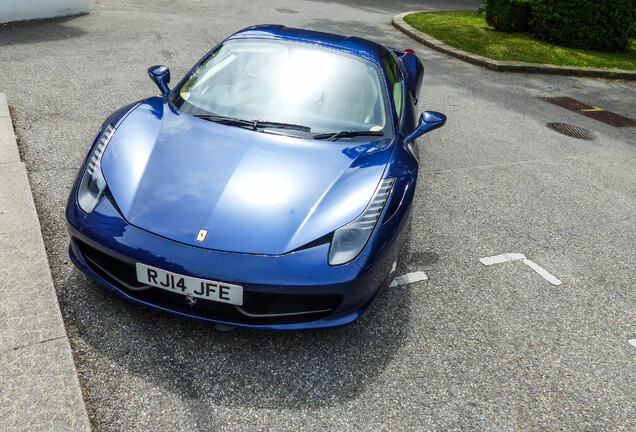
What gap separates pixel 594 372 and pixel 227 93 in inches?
105

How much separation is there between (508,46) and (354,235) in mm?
9606

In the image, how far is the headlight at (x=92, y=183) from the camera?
9.02 feet

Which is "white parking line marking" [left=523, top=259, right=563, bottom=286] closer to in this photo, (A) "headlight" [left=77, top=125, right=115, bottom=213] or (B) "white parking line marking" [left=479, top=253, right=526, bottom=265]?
(B) "white parking line marking" [left=479, top=253, right=526, bottom=265]

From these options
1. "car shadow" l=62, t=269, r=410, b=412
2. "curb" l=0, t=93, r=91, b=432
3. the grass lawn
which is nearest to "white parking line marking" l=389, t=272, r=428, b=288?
"car shadow" l=62, t=269, r=410, b=412

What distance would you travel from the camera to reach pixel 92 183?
9.34 feet

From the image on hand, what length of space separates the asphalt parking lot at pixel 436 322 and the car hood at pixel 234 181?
541 mm

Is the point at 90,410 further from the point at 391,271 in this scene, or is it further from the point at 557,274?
the point at 557,274

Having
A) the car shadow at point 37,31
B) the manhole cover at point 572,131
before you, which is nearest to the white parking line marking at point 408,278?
the manhole cover at point 572,131

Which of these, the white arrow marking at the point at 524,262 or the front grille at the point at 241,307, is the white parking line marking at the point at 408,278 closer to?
the white arrow marking at the point at 524,262

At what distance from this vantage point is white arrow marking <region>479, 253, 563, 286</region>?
366 centimetres

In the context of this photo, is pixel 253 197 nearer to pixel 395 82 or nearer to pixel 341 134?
pixel 341 134

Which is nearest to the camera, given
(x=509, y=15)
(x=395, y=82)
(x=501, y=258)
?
(x=501, y=258)

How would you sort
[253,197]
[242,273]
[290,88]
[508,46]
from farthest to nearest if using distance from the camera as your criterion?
[508,46], [290,88], [253,197], [242,273]

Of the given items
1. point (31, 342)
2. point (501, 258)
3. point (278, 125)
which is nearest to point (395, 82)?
point (278, 125)
